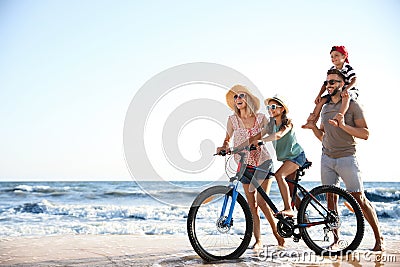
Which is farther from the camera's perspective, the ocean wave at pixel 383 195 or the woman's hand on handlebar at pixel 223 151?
the ocean wave at pixel 383 195

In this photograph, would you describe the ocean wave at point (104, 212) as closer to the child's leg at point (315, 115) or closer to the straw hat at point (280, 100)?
the child's leg at point (315, 115)

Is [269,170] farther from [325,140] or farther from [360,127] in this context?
[360,127]

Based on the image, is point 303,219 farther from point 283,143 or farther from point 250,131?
point 250,131

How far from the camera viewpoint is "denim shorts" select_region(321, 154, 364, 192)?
15.6ft

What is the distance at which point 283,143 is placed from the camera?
16.0 ft

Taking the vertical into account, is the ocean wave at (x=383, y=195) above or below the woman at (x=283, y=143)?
below

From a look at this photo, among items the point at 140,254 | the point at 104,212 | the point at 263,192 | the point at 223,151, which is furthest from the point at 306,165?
the point at 104,212

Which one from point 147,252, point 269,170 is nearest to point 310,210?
point 269,170

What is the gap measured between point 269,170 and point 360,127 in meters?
1.07

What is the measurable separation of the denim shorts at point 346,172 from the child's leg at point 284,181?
1.43 ft

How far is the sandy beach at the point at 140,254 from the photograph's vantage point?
14.1ft

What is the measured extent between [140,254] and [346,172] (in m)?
2.36

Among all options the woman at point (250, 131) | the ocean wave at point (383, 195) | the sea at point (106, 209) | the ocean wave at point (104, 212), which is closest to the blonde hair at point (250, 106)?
the woman at point (250, 131)

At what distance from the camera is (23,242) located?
5559 mm
